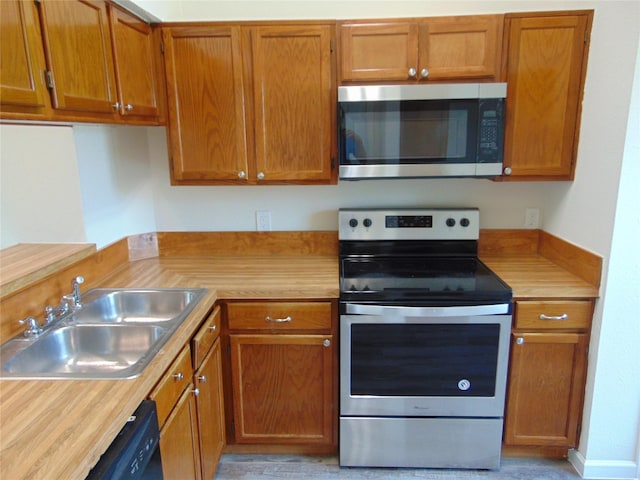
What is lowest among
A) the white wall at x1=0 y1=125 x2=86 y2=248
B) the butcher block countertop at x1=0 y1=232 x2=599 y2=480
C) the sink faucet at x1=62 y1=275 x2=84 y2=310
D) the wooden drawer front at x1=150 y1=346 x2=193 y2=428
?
the wooden drawer front at x1=150 y1=346 x2=193 y2=428

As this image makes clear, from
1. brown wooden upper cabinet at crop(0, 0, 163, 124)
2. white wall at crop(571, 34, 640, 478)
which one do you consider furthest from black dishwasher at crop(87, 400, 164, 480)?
white wall at crop(571, 34, 640, 478)

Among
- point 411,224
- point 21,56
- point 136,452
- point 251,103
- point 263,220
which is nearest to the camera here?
point 136,452

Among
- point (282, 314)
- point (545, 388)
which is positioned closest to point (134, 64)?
point (282, 314)

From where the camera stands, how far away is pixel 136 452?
108 cm

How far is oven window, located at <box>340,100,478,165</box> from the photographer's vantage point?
1.89 m

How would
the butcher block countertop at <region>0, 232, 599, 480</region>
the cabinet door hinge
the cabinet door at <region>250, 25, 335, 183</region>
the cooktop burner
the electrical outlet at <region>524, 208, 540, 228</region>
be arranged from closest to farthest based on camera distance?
the butcher block countertop at <region>0, 232, 599, 480</region>, the cabinet door hinge, the cabinet door at <region>250, 25, 335, 183</region>, the cooktop burner, the electrical outlet at <region>524, 208, 540, 228</region>

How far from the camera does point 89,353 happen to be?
157 cm

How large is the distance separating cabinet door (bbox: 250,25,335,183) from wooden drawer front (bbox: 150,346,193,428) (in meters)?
0.95

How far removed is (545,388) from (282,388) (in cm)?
120

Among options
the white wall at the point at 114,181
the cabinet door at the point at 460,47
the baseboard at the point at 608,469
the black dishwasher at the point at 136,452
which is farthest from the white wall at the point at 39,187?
the baseboard at the point at 608,469

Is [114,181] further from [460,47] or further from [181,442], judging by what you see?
[460,47]

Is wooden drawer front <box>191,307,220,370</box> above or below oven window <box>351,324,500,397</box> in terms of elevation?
above

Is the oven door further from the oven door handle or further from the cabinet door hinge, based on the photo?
the cabinet door hinge

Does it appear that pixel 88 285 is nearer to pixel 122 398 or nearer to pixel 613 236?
pixel 122 398
